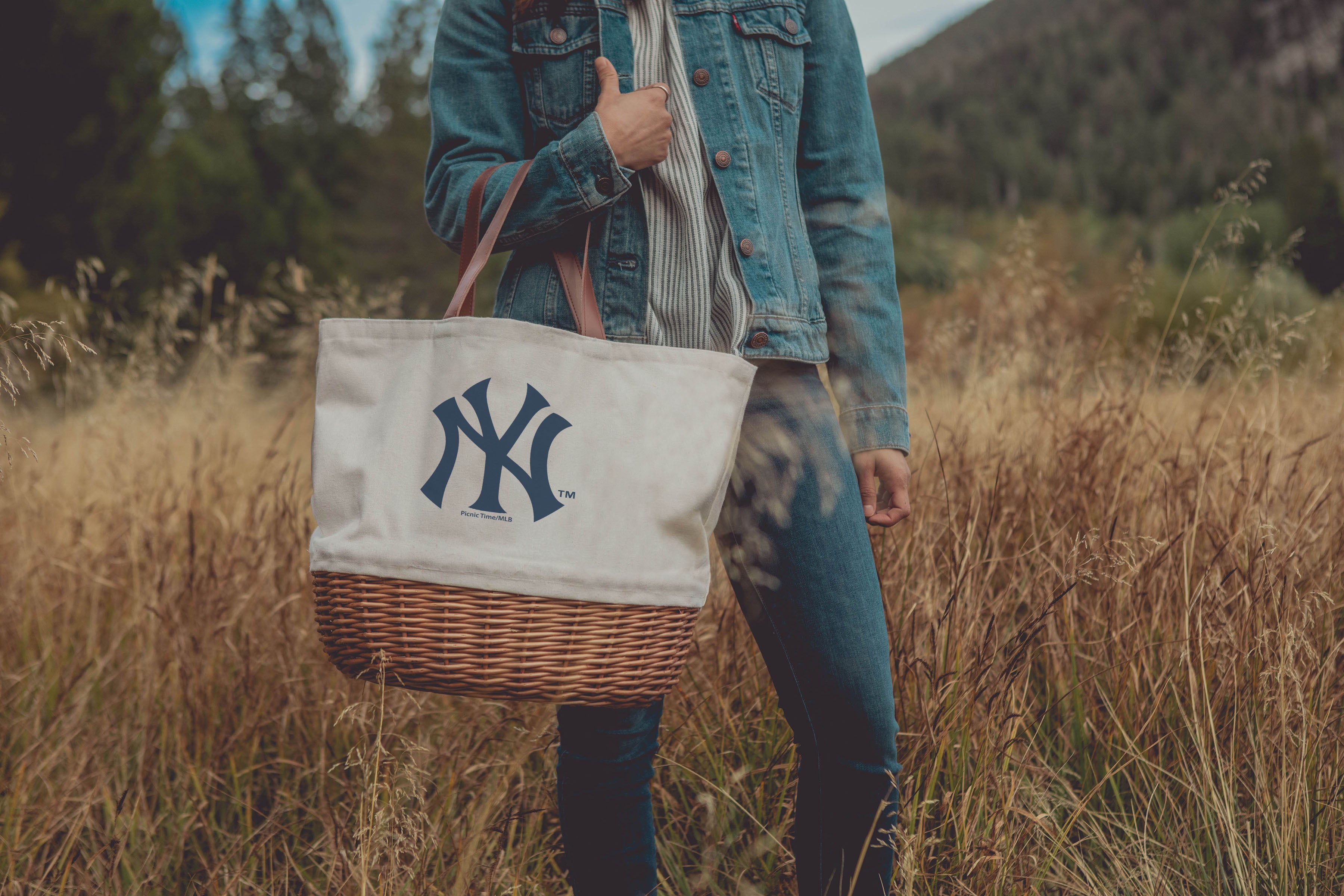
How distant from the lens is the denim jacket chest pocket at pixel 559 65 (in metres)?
1.21

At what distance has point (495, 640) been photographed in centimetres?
101

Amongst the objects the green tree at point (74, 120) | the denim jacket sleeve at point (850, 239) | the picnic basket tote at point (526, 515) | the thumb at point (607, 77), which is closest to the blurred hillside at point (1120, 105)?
the green tree at point (74, 120)

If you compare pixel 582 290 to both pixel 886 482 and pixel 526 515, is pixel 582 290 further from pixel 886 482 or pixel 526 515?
pixel 886 482

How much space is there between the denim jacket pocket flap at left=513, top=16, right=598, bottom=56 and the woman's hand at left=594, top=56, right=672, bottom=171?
0.08m

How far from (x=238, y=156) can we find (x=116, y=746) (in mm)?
21501

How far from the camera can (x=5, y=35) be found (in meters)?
8.55

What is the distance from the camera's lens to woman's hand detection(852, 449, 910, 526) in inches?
50.1

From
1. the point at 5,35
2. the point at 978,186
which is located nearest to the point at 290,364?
the point at 5,35

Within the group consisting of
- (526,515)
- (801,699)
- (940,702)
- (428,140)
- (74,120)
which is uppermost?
(428,140)

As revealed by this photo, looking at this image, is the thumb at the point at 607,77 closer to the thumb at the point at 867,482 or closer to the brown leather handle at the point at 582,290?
the brown leather handle at the point at 582,290

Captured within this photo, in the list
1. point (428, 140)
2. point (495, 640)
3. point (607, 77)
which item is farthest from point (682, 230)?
point (428, 140)

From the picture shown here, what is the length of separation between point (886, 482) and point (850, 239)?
0.35 meters

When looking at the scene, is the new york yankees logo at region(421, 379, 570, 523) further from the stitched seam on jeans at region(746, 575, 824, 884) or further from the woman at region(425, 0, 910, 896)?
the stitched seam on jeans at region(746, 575, 824, 884)

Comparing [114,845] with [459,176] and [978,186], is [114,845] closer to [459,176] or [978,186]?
[459,176]
